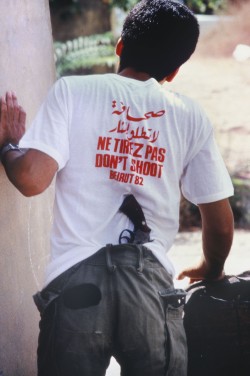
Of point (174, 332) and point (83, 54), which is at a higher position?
point (174, 332)

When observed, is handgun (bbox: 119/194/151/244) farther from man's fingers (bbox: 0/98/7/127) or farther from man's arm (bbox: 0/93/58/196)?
man's fingers (bbox: 0/98/7/127)

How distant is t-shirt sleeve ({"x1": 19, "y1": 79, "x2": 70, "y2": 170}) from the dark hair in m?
0.34

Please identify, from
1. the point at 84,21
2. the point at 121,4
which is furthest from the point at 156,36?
the point at 84,21

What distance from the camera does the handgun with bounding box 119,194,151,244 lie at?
7.72 feet

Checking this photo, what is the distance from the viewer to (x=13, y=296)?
312cm

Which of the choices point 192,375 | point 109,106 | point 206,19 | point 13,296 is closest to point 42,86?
point 13,296

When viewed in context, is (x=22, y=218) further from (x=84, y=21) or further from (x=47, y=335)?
(x=84, y=21)

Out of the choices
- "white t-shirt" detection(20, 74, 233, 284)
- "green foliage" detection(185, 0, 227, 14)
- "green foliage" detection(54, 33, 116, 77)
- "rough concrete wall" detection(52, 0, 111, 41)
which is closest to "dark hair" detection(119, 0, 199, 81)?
"white t-shirt" detection(20, 74, 233, 284)

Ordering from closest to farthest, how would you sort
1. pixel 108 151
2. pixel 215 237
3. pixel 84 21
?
pixel 108 151, pixel 215 237, pixel 84 21

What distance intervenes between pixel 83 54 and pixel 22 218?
30.5 feet

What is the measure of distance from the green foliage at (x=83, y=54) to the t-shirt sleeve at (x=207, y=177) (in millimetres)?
9508

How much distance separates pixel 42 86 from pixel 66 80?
4.43 ft

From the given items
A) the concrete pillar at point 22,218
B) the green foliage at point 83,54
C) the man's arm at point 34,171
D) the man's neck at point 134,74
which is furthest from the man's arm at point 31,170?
the green foliage at point 83,54

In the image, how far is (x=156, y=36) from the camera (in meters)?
2.49
